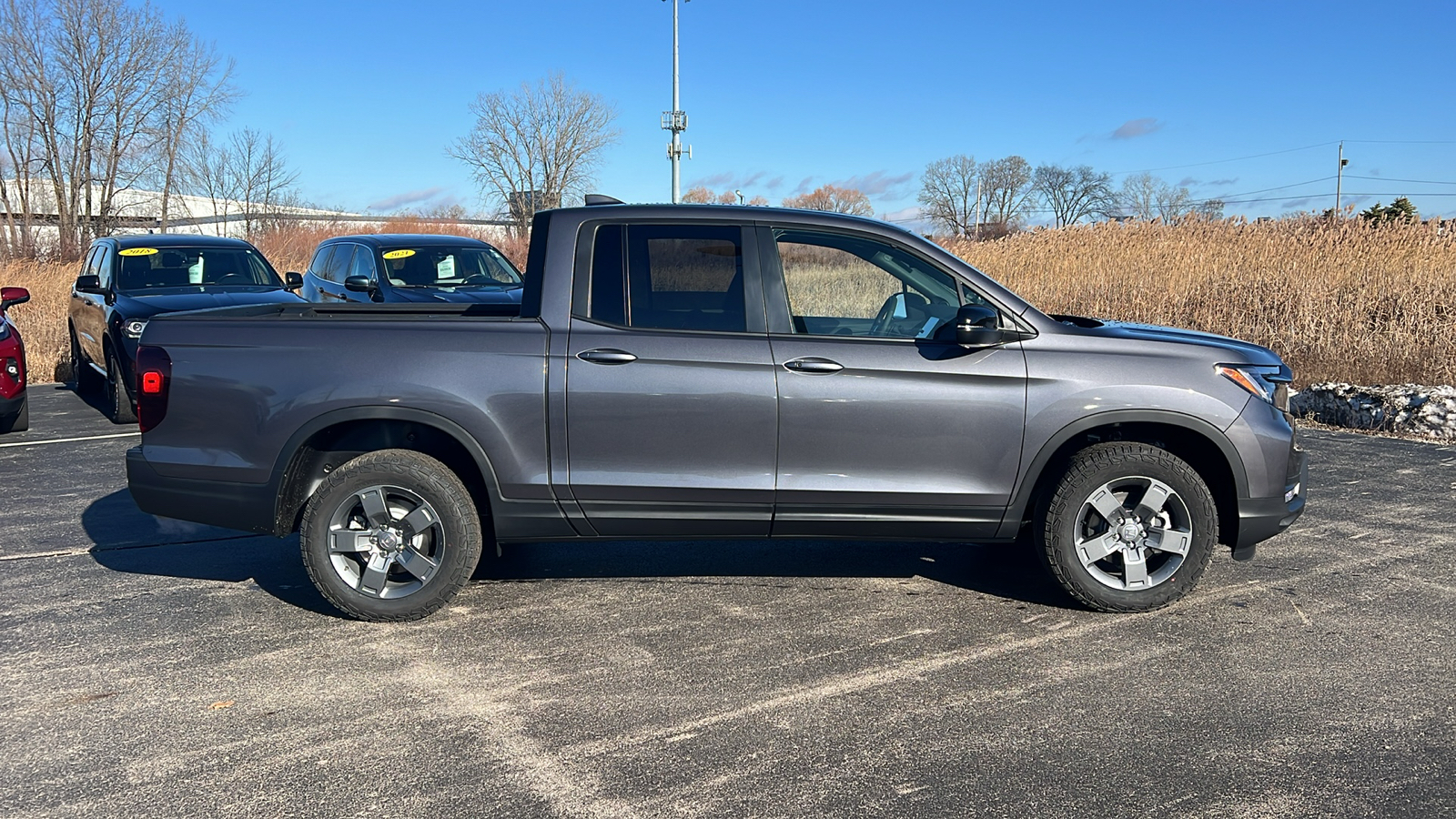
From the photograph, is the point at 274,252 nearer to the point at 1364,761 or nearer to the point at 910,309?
the point at 910,309

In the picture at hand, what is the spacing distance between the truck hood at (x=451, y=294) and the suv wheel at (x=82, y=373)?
14.1 feet

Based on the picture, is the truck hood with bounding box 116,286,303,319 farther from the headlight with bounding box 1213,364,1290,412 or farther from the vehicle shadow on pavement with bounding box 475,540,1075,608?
the headlight with bounding box 1213,364,1290,412

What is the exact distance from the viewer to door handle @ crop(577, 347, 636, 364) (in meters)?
4.73

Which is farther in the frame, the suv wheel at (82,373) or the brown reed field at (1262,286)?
the suv wheel at (82,373)

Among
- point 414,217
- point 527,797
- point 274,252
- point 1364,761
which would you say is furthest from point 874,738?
point 414,217

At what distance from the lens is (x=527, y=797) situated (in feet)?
10.8

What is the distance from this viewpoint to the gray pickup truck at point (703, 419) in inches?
187

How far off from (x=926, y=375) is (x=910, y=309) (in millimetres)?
383

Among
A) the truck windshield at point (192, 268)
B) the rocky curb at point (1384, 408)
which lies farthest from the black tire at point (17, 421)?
the rocky curb at point (1384, 408)

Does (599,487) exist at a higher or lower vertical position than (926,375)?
lower

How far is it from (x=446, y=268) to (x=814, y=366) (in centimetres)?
777

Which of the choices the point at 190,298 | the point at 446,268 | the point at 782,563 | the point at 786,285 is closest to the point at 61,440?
the point at 190,298

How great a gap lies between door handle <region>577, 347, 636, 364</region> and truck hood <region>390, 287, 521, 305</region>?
5887 millimetres

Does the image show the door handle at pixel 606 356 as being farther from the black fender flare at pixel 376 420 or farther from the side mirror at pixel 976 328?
the side mirror at pixel 976 328
